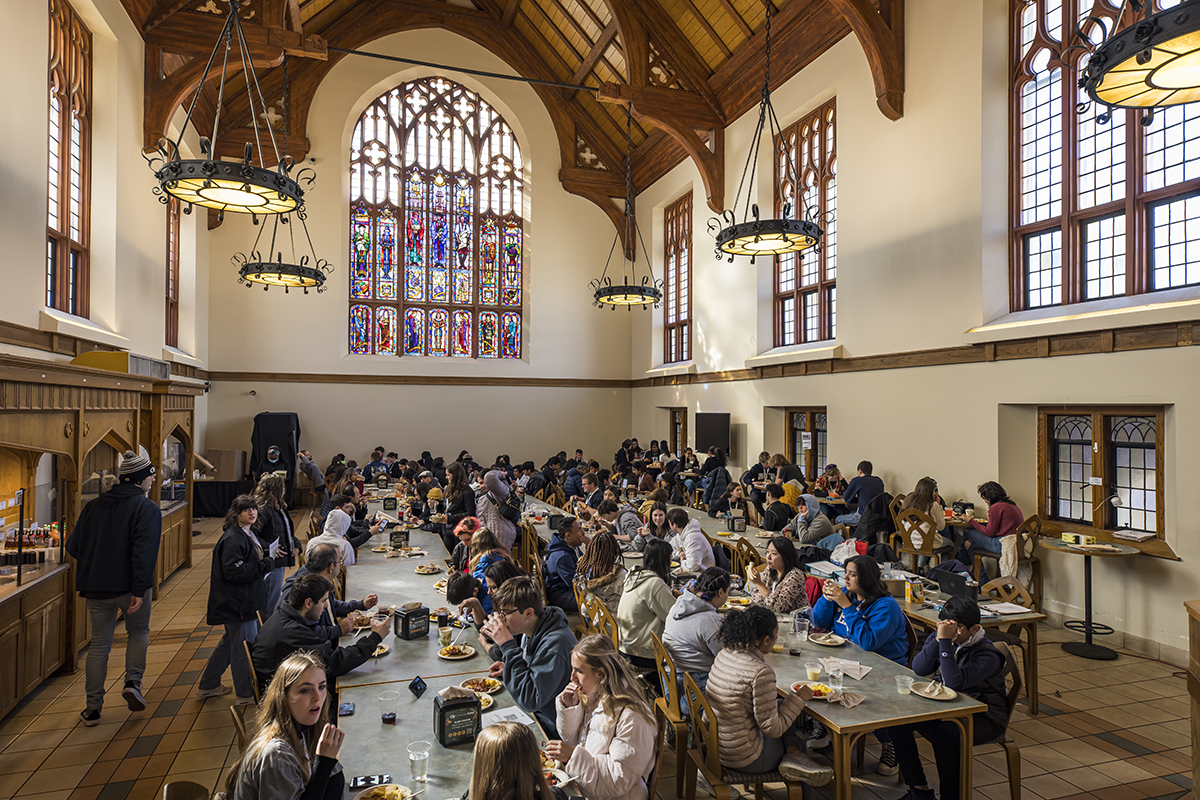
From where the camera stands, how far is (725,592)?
178 inches

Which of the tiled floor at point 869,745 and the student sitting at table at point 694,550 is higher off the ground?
the student sitting at table at point 694,550

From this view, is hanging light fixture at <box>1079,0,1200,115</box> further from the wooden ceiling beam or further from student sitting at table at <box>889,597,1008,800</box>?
the wooden ceiling beam

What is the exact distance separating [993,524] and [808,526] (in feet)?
6.88

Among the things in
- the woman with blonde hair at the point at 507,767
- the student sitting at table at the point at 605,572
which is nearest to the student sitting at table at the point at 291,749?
the woman with blonde hair at the point at 507,767

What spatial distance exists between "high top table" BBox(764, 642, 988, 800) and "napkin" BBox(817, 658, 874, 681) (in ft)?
0.10

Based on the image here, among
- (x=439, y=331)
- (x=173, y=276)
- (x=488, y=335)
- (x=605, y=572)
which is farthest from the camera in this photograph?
(x=488, y=335)

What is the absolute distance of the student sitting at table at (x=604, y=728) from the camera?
2.71 m

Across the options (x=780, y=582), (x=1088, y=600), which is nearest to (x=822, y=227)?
(x=1088, y=600)

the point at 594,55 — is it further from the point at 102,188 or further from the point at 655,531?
the point at 655,531

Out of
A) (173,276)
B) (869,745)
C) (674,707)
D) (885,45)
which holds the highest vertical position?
(885,45)

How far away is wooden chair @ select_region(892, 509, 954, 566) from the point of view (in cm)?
770

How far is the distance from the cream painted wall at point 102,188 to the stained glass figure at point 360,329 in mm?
3603

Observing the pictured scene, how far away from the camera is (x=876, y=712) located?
11.3 ft

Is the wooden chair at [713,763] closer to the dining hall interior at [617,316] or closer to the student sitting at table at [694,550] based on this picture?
the dining hall interior at [617,316]
